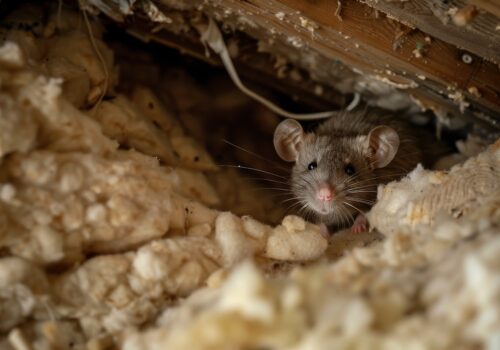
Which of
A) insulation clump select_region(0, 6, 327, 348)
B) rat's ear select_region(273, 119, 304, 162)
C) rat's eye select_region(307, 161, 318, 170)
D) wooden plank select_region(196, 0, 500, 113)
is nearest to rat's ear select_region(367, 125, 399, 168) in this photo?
rat's eye select_region(307, 161, 318, 170)

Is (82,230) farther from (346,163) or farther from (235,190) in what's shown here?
(346,163)

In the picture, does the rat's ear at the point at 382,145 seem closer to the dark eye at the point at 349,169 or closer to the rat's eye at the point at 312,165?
the dark eye at the point at 349,169

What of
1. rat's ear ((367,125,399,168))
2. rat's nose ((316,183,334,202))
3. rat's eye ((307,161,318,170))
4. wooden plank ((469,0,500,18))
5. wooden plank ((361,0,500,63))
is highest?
wooden plank ((469,0,500,18))

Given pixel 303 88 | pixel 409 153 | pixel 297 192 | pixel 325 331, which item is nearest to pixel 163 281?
pixel 325 331

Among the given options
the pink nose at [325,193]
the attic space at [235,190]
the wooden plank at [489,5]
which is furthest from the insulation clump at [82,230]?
the wooden plank at [489,5]

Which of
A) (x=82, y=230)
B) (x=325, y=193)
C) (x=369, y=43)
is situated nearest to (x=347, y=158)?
(x=325, y=193)

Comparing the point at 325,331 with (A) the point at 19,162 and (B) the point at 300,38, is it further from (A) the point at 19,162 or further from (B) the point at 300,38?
(B) the point at 300,38

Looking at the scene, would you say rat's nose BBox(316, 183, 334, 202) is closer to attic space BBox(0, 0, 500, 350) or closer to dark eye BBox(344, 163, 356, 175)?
attic space BBox(0, 0, 500, 350)
